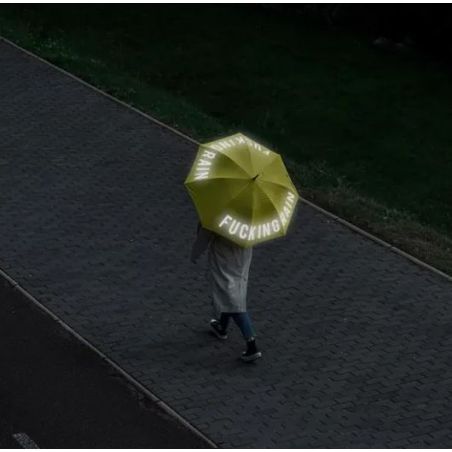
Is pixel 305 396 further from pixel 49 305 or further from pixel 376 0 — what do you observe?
pixel 376 0

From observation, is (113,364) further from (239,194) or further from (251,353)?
(239,194)

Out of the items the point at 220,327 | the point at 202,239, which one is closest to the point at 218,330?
the point at 220,327

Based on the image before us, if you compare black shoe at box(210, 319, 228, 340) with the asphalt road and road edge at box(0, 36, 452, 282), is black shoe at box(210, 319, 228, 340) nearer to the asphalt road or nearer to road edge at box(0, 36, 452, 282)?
the asphalt road

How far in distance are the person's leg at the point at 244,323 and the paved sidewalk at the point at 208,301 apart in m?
0.33

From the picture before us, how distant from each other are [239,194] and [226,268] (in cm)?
69

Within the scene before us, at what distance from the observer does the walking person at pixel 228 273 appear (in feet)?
36.2

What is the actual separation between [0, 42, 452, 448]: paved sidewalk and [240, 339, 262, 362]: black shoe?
0.30 feet

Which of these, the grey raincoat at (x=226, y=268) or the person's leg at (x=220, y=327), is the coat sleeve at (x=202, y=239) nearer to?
the grey raincoat at (x=226, y=268)

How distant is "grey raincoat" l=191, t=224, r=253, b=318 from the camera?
1102 cm

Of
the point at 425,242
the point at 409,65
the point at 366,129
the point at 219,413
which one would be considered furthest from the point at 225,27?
the point at 219,413

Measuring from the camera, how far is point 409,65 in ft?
70.4

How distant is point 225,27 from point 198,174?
1229cm

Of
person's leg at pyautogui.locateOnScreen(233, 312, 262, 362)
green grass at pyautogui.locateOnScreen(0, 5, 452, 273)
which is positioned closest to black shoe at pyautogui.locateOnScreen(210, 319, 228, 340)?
person's leg at pyautogui.locateOnScreen(233, 312, 262, 362)

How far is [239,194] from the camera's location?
1088cm
